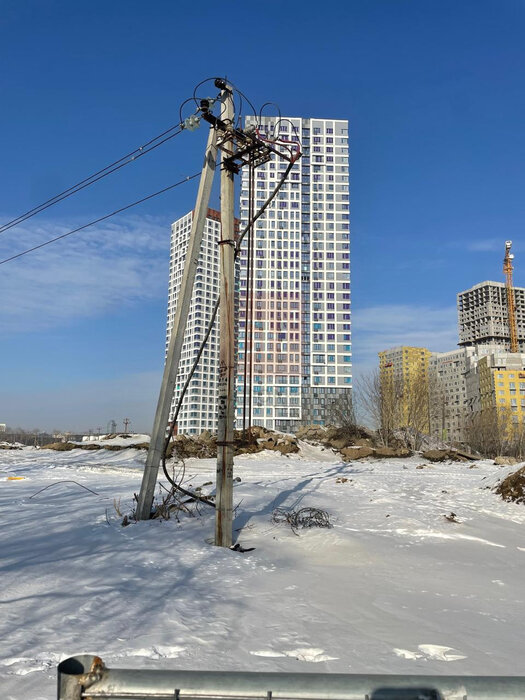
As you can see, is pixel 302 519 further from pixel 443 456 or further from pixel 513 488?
pixel 443 456

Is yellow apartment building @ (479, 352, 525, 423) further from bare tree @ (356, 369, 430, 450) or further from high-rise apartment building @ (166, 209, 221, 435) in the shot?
bare tree @ (356, 369, 430, 450)

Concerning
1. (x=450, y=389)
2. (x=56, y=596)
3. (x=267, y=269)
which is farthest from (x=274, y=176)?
(x=56, y=596)

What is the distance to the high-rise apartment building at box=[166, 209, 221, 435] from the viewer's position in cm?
11744

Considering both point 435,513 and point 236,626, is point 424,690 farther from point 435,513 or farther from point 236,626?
point 435,513

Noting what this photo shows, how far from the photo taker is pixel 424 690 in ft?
3.35

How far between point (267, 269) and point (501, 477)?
87.4 m

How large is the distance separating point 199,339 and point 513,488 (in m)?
115

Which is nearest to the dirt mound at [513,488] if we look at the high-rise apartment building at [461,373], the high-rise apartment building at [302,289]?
the high-rise apartment building at [302,289]

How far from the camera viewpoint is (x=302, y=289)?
9644 cm

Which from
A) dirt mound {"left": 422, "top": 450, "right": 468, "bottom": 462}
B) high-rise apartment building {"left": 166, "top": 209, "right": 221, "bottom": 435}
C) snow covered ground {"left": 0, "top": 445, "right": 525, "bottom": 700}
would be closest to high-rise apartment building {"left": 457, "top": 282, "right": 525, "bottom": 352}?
high-rise apartment building {"left": 166, "top": 209, "right": 221, "bottom": 435}

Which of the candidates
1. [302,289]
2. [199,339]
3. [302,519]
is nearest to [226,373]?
[302,519]

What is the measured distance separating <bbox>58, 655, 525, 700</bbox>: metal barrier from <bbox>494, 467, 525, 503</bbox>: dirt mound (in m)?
9.25

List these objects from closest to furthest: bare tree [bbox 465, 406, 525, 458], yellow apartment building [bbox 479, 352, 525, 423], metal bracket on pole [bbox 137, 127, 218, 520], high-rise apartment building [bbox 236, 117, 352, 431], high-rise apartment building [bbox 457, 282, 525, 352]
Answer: metal bracket on pole [bbox 137, 127, 218, 520] → bare tree [bbox 465, 406, 525, 458] → high-rise apartment building [bbox 236, 117, 352, 431] → yellow apartment building [bbox 479, 352, 525, 423] → high-rise apartment building [bbox 457, 282, 525, 352]

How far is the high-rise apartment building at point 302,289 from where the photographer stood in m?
92.0
